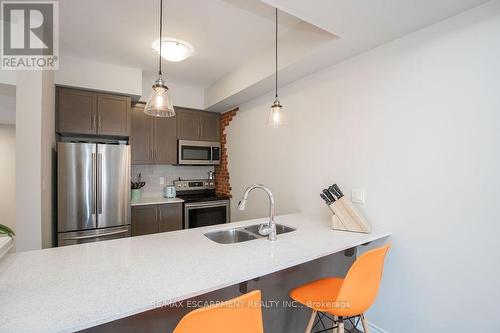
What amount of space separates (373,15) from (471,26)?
0.56 m

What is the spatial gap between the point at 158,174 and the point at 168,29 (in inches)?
83.8

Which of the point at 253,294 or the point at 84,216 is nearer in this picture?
the point at 253,294

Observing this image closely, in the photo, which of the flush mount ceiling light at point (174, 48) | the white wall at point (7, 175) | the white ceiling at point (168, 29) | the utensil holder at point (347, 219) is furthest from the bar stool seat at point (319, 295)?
the white wall at point (7, 175)

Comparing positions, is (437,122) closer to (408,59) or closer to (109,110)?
(408,59)

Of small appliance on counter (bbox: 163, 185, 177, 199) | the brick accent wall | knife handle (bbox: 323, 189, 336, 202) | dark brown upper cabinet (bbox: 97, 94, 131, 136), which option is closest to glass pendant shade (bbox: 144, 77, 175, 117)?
knife handle (bbox: 323, 189, 336, 202)

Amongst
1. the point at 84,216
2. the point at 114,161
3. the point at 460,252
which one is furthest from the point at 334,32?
the point at 84,216

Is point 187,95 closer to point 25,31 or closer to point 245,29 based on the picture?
point 245,29

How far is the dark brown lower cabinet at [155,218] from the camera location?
2.87 m

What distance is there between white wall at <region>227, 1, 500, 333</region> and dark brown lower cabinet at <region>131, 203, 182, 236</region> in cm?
188

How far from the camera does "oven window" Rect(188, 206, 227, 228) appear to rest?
10.4 feet

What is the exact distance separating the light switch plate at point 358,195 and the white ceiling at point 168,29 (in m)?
1.50

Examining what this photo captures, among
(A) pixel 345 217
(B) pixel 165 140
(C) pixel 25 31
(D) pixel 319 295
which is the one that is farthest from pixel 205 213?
(C) pixel 25 31

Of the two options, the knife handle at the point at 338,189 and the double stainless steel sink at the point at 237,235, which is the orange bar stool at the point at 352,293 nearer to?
the double stainless steel sink at the point at 237,235

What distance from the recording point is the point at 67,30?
2064mm
